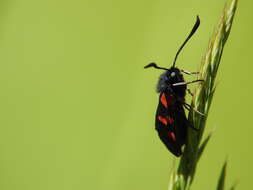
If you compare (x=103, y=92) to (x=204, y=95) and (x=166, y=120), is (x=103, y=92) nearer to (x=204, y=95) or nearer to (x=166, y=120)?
(x=166, y=120)

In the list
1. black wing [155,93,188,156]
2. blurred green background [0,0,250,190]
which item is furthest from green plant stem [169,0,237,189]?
blurred green background [0,0,250,190]

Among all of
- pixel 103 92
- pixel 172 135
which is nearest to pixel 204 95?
pixel 172 135

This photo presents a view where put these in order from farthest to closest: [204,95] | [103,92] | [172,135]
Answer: [103,92] < [172,135] < [204,95]

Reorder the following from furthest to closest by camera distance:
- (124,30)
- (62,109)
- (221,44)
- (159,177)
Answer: (124,30) → (62,109) → (159,177) → (221,44)

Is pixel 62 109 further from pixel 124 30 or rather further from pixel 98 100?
pixel 124 30

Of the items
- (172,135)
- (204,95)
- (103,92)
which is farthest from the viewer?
(103,92)

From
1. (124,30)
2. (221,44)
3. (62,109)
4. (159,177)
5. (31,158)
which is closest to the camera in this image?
(221,44)

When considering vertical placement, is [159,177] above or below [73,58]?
below

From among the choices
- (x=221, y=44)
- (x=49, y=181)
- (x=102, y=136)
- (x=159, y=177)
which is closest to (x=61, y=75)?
(x=102, y=136)
